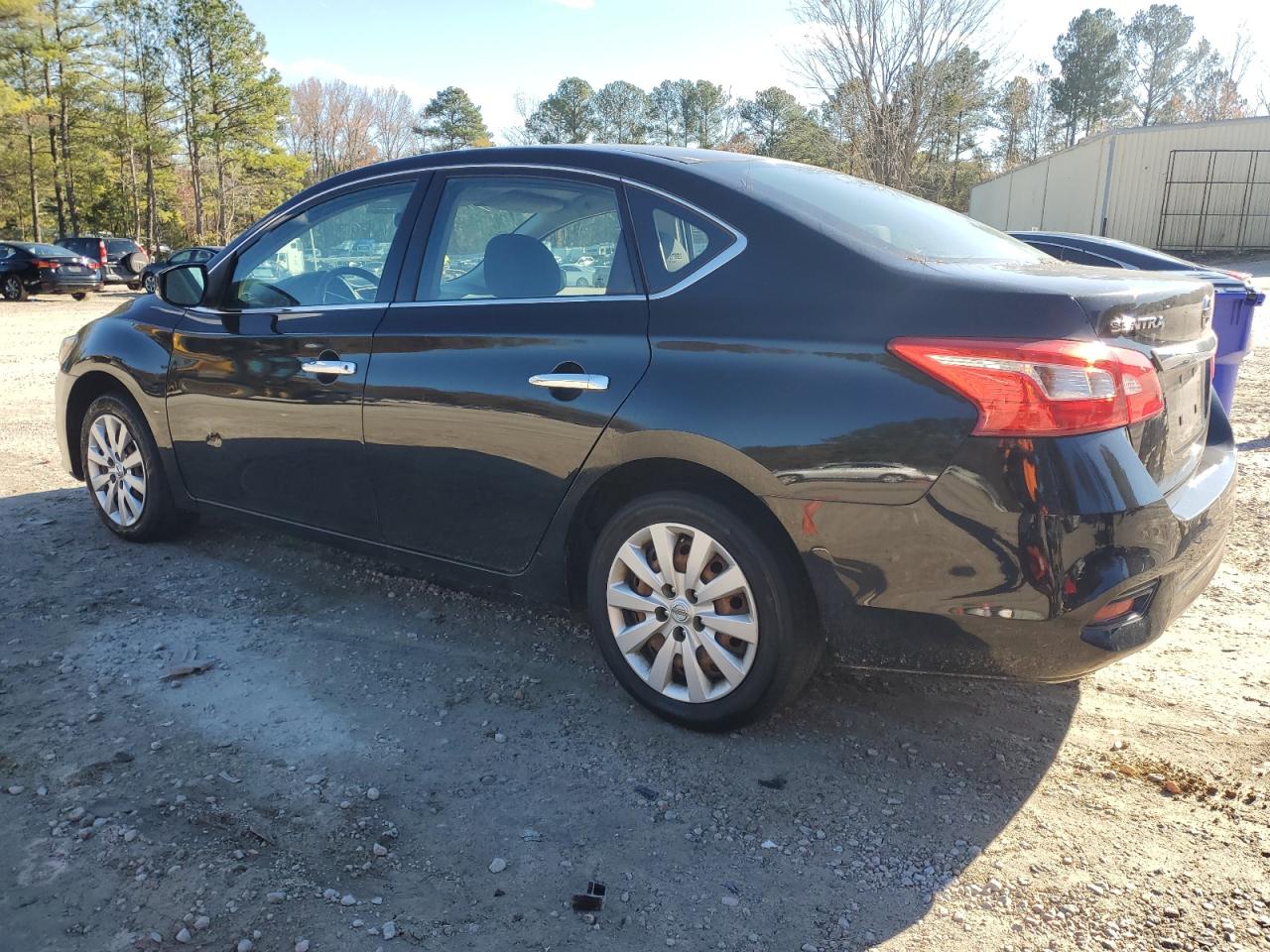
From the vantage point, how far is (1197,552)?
2.67m

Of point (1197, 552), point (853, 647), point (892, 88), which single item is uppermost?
point (892, 88)

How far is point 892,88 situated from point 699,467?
17.2 m

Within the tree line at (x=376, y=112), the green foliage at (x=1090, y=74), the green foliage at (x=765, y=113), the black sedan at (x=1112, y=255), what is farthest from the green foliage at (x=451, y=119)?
the black sedan at (x=1112, y=255)

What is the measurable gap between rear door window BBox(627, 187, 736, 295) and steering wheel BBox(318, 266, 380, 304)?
1.14 metres

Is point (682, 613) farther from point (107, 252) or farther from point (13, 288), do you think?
point (107, 252)

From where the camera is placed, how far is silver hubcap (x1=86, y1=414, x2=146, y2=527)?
470 centimetres

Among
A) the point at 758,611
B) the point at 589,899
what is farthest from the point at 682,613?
the point at 589,899

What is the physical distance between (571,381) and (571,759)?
1.14 m

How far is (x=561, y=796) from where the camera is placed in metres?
2.74

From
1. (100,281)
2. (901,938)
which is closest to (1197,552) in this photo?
(901,938)

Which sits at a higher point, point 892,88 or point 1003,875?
point 892,88

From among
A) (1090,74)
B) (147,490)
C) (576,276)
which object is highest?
(1090,74)

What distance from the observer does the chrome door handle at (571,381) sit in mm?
2959

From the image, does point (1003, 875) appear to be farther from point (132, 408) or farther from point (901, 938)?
point (132, 408)
